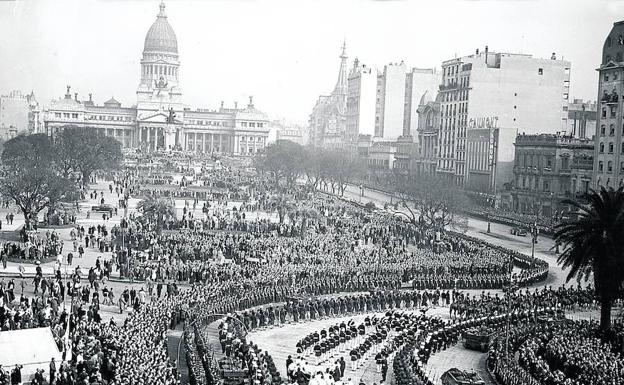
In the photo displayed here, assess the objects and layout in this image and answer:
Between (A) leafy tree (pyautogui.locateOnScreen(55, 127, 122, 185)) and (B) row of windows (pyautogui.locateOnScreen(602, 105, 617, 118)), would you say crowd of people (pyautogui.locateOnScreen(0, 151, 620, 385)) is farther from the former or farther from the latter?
(A) leafy tree (pyautogui.locateOnScreen(55, 127, 122, 185))

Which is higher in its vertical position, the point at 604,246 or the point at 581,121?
the point at 581,121

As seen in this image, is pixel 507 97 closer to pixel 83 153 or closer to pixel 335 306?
pixel 83 153

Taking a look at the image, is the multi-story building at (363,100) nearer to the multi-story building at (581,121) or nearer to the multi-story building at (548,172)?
the multi-story building at (581,121)

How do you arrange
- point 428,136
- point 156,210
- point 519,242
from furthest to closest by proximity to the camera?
point 428,136 < point 519,242 < point 156,210

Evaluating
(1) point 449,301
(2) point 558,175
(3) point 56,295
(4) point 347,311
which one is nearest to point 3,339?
(3) point 56,295

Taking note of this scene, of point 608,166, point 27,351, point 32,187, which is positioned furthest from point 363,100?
point 27,351

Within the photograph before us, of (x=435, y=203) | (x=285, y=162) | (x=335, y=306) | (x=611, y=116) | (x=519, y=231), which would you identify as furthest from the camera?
(x=285, y=162)

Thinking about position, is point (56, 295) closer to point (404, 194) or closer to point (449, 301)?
point (449, 301)

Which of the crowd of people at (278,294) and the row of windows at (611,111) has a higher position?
the row of windows at (611,111)

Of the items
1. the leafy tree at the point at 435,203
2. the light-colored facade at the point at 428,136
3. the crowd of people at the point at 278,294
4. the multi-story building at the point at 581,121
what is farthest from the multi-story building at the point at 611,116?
the light-colored facade at the point at 428,136
